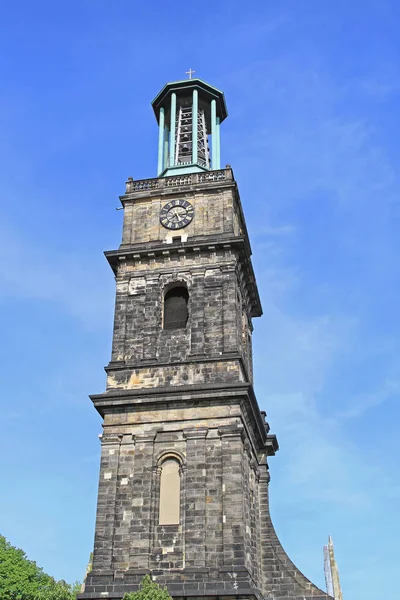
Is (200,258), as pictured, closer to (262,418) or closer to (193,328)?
(193,328)

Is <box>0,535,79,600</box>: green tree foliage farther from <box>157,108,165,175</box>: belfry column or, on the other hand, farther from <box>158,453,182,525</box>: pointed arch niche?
<box>157,108,165,175</box>: belfry column

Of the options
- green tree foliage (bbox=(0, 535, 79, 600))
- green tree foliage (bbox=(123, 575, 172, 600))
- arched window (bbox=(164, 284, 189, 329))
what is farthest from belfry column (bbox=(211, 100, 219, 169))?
green tree foliage (bbox=(0, 535, 79, 600))

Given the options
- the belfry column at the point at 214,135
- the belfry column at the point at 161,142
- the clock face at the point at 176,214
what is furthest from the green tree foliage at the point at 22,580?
the belfry column at the point at 214,135

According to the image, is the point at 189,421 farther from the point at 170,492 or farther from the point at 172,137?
the point at 172,137

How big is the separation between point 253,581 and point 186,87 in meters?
24.0

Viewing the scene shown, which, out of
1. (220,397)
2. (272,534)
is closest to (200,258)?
(220,397)

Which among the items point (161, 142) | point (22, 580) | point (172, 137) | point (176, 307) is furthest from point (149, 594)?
point (22, 580)

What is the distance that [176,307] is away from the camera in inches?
1186

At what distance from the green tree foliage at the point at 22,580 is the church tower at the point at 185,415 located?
2093 cm

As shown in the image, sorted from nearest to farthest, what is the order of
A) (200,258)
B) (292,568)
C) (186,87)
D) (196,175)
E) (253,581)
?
(253,581) → (292,568) → (200,258) → (196,175) → (186,87)

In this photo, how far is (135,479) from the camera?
25859 millimetres

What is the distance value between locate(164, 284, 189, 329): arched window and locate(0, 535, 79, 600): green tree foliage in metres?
22.1

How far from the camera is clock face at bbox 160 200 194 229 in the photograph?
31.8m

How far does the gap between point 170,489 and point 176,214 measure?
12.1 metres
